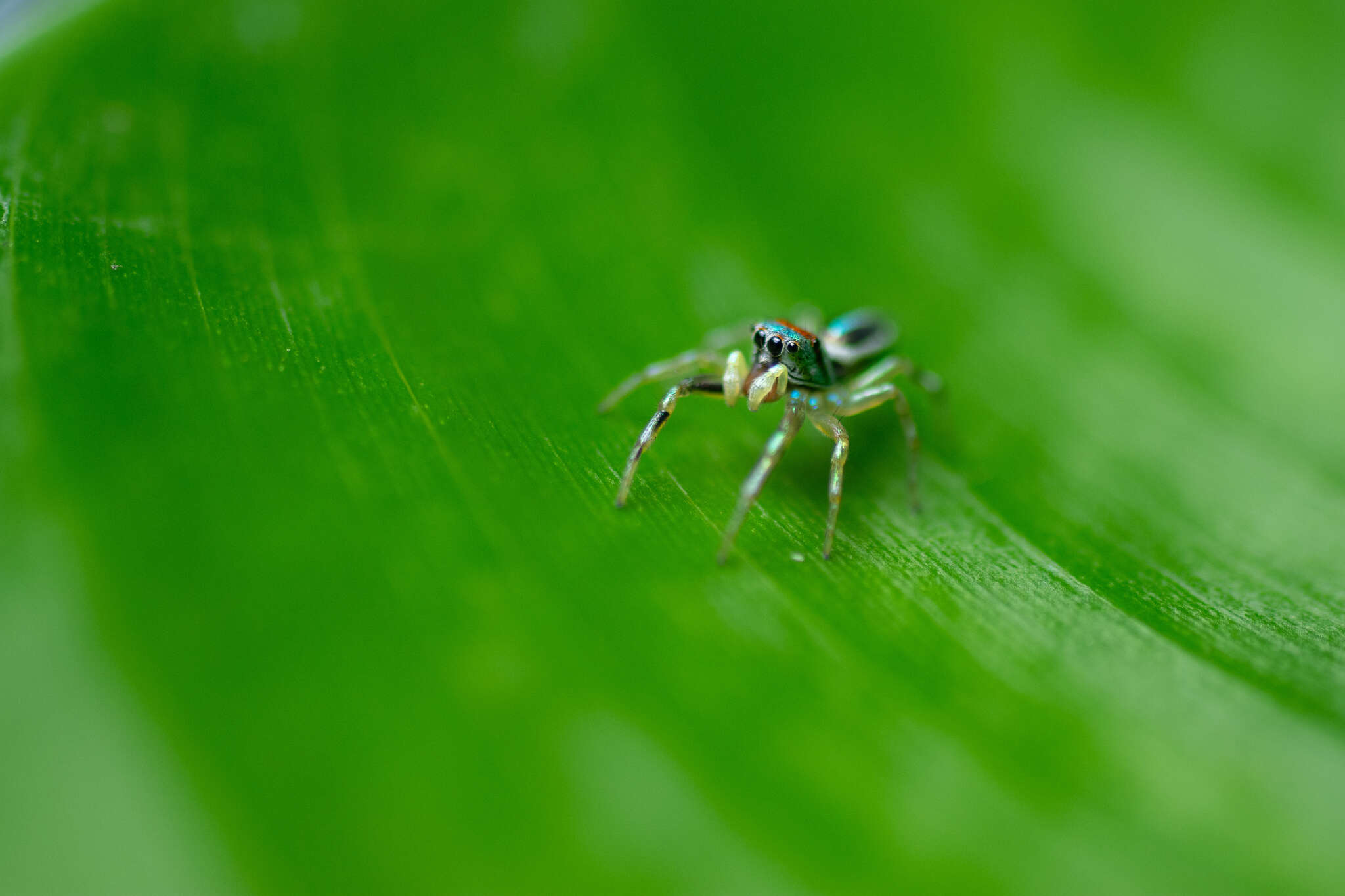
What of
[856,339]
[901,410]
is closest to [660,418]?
[901,410]

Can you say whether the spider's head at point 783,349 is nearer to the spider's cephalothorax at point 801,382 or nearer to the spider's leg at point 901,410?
the spider's cephalothorax at point 801,382

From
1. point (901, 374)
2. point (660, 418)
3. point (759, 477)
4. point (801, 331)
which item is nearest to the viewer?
point (759, 477)

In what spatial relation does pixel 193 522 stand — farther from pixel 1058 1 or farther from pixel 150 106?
pixel 1058 1

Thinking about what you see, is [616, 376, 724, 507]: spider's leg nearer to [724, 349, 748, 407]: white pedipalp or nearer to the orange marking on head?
[724, 349, 748, 407]: white pedipalp

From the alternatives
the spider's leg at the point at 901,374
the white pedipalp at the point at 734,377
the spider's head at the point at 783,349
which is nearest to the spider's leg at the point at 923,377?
the spider's leg at the point at 901,374

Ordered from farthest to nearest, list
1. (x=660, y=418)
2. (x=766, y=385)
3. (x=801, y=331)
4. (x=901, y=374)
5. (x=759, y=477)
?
(x=901, y=374) < (x=801, y=331) < (x=766, y=385) < (x=660, y=418) < (x=759, y=477)

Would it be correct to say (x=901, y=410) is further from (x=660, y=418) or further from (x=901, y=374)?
(x=660, y=418)

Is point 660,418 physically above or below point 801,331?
below
